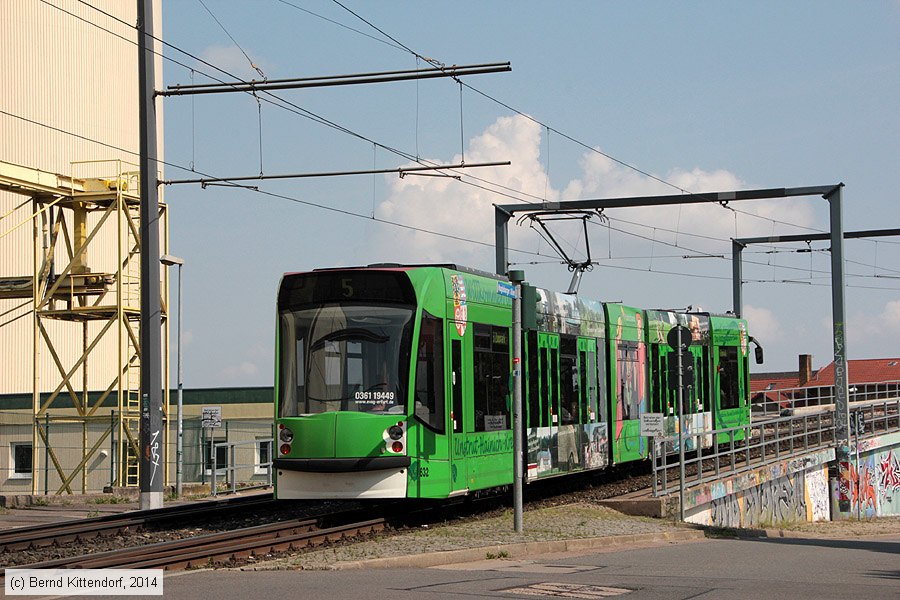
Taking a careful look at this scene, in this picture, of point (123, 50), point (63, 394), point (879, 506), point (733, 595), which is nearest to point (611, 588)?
point (733, 595)

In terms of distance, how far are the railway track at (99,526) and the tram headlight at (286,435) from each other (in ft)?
7.57

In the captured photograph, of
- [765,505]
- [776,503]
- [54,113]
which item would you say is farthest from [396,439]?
[54,113]

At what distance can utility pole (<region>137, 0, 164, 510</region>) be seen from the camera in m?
23.0

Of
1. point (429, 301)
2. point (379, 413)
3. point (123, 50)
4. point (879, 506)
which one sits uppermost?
point (123, 50)

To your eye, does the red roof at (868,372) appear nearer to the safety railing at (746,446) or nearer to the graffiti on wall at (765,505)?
the safety railing at (746,446)

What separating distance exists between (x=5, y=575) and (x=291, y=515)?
25.0 ft

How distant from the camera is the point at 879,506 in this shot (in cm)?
3972

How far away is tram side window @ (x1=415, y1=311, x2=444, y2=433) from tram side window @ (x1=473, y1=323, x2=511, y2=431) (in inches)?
43.2

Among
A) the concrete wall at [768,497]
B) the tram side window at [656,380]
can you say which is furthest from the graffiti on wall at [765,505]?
the tram side window at [656,380]

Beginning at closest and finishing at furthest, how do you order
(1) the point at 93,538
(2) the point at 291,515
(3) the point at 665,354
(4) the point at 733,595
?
(4) the point at 733,595 < (1) the point at 93,538 < (2) the point at 291,515 < (3) the point at 665,354

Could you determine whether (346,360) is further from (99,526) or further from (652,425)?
(652,425)

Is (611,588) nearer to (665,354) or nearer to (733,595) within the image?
(733,595)

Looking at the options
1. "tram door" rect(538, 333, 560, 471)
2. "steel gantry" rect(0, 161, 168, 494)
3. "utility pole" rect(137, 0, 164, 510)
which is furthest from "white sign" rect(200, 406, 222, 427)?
"tram door" rect(538, 333, 560, 471)

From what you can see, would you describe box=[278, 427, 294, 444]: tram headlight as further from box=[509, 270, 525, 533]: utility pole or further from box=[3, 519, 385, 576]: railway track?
box=[509, 270, 525, 533]: utility pole
